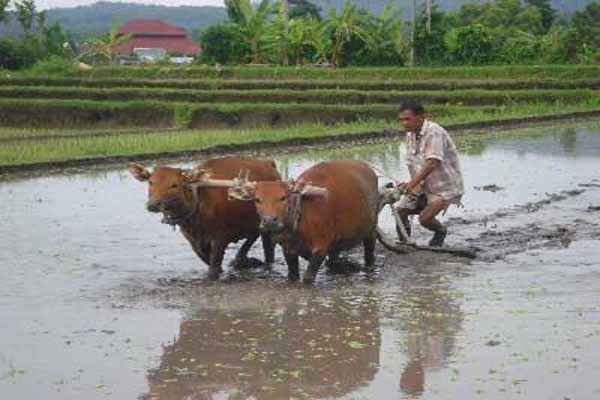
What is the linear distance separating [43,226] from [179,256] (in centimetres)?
240

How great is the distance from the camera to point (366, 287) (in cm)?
957

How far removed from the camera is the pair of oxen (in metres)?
9.12

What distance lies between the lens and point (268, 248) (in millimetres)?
10570

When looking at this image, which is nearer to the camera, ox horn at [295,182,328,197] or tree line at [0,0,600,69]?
ox horn at [295,182,328,197]

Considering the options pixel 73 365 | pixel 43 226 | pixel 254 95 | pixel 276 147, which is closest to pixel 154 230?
pixel 43 226

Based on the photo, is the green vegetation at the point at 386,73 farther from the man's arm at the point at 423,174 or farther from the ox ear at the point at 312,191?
the ox ear at the point at 312,191

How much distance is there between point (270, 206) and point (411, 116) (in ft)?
6.90

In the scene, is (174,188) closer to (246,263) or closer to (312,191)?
(312,191)

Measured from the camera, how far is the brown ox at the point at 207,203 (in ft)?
30.9

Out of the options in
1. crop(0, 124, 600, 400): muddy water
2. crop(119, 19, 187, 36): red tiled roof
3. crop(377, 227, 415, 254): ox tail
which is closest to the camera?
crop(0, 124, 600, 400): muddy water

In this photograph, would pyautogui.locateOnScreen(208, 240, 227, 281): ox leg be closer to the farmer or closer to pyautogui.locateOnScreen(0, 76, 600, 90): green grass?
the farmer

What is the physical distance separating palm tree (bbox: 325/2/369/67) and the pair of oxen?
1218 inches

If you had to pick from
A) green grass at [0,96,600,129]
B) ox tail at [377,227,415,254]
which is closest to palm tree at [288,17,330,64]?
green grass at [0,96,600,129]

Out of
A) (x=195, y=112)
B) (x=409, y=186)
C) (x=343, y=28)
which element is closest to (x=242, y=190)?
(x=409, y=186)
